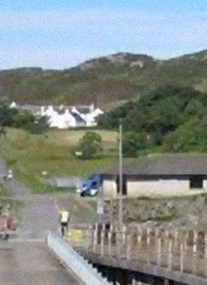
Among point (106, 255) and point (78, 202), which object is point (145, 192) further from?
point (106, 255)

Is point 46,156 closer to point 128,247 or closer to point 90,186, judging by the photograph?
point 90,186

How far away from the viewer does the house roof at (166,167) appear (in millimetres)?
106062

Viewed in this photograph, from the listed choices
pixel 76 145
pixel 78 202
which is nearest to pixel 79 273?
pixel 78 202

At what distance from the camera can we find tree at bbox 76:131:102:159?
13800cm

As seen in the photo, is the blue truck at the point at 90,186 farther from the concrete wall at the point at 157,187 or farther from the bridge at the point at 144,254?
the bridge at the point at 144,254

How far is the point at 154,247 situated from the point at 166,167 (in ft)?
193

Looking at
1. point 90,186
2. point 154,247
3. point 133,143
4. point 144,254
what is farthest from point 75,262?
point 133,143

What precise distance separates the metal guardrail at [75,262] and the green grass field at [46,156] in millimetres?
66249

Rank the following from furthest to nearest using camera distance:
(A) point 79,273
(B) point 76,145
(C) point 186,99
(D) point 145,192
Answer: (C) point 186,99 < (B) point 76,145 < (D) point 145,192 < (A) point 79,273

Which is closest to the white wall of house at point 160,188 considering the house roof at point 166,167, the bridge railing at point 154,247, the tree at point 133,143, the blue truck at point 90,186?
the house roof at point 166,167

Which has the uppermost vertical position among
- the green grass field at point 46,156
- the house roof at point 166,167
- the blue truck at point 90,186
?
the green grass field at point 46,156

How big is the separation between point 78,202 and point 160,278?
4530 cm

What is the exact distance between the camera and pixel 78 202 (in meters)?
90.7

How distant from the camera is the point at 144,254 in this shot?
47031 mm
